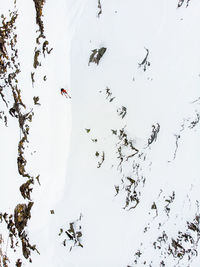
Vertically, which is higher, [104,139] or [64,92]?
[64,92]

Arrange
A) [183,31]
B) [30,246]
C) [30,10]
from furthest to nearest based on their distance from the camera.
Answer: [30,10] → [30,246] → [183,31]

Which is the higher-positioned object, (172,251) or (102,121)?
(102,121)

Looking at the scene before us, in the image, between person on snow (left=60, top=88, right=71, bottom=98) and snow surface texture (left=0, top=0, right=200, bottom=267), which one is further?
person on snow (left=60, top=88, right=71, bottom=98)

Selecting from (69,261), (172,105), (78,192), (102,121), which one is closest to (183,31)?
(172,105)

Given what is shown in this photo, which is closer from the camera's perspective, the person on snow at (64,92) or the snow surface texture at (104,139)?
the snow surface texture at (104,139)

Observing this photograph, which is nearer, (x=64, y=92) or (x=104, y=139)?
(x=104, y=139)

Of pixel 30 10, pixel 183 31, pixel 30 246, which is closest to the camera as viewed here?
pixel 183 31

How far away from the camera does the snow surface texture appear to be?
4309 millimetres

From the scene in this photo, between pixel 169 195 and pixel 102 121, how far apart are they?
1936 mm

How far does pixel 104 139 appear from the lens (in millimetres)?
4715

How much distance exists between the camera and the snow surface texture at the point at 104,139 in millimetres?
4309

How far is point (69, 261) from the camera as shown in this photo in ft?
14.8

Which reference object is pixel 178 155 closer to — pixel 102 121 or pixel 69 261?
pixel 102 121

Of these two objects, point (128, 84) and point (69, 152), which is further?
point (69, 152)
